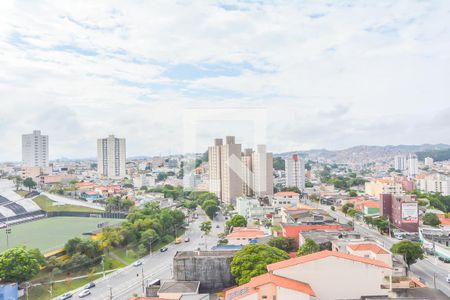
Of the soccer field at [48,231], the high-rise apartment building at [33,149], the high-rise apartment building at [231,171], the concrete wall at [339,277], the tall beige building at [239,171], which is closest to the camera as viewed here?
the concrete wall at [339,277]

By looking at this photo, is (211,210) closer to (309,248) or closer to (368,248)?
(309,248)

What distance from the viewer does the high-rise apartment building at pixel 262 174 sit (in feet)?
46.5

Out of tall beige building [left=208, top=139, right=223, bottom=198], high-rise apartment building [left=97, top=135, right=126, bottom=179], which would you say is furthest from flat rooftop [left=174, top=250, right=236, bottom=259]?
high-rise apartment building [left=97, top=135, right=126, bottom=179]

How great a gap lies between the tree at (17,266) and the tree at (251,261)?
10.4 ft

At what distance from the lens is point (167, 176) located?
26484 millimetres

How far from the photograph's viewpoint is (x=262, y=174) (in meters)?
14.8

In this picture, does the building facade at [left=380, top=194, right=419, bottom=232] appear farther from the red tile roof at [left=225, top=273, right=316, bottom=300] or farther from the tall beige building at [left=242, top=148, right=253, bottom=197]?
the red tile roof at [left=225, top=273, right=316, bottom=300]

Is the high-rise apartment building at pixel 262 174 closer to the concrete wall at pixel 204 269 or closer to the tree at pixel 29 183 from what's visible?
the concrete wall at pixel 204 269

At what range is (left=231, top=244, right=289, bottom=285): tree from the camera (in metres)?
5.09

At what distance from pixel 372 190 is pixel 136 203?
9935mm

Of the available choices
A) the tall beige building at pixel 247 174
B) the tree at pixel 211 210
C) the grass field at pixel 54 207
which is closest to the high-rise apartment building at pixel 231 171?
the tall beige building at pixel 247 174

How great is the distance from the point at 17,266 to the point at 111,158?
76.8 ft

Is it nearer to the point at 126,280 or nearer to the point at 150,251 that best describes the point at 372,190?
the point at 150,251

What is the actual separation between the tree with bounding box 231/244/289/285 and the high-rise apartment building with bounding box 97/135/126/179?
2438 centimetres
